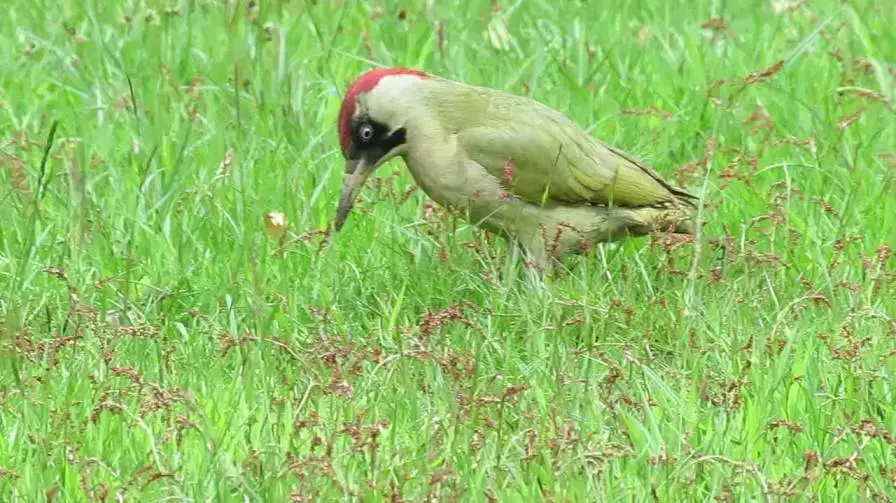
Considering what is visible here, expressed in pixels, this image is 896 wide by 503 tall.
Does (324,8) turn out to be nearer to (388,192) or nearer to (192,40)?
(192,40)

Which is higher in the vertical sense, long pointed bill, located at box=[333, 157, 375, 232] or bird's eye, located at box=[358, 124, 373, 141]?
bird's eye, located at box=[358, 124, 373, 141]

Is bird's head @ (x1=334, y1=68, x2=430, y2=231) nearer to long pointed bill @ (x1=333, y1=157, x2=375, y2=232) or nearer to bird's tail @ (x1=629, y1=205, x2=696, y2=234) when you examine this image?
long pointed bill @ (x1=333, y1=157, x2=375, y2=232)

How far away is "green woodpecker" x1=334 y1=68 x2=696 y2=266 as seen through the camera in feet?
19.7

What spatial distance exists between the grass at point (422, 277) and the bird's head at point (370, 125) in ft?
0.66

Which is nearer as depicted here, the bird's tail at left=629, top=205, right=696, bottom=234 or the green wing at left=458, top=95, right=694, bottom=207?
the bird's tail at left=629, top=205, right=696, bottom=234

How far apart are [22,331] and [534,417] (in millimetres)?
1394

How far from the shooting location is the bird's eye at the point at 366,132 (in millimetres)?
6078

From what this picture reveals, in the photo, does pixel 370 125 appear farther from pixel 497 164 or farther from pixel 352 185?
pixel 497 164

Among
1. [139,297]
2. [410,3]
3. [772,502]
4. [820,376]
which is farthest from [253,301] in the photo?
[410,3]

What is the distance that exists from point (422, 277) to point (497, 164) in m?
0.44

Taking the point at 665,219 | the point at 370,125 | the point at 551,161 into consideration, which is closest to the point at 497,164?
the point at 551,161

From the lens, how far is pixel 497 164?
602 cm

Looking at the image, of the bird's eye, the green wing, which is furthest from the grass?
the bird's eye

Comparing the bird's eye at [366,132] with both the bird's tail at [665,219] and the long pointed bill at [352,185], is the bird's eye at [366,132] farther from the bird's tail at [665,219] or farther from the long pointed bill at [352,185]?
the bird's tail at [665,219]
